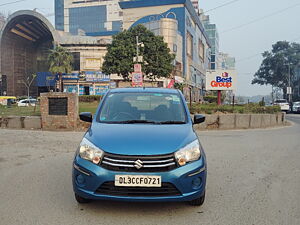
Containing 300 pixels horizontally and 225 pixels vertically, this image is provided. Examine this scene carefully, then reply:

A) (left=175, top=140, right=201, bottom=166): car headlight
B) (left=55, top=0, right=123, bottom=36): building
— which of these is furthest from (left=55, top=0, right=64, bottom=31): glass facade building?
(left=175, top=140, right=201, bottom=166): car headlight

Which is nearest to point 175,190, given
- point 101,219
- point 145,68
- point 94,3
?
point 101,219

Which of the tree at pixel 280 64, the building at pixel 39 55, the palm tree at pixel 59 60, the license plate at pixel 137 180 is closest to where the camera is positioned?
the license plate at pixel 137 180

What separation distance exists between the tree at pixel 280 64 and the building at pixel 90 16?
70608 millimetres

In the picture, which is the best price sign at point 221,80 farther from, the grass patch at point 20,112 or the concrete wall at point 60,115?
the grass patch at point 20,112

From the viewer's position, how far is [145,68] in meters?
35.3

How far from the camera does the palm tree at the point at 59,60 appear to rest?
49688 millimetres

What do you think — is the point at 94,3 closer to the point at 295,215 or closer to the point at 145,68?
the point at 145,68

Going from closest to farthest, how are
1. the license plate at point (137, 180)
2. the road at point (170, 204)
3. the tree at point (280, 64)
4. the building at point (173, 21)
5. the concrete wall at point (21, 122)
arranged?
the license plate at point (137, 180)
the road at point (170, 204)
the concrete wall at point (21, 122)
the building at point (173, 21)
the tree at point (280, 64)

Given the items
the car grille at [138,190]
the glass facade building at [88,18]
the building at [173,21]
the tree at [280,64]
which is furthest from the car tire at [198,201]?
the glass facade building at [88,18]

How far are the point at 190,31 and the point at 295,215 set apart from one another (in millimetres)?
65766

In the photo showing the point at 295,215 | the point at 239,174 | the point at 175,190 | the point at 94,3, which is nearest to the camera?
the point at 175,190

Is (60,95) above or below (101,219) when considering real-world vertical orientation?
above

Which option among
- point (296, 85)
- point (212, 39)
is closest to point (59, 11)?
point (212, 39)

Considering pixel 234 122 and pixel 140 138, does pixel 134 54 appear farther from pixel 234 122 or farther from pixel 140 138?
pixel 140 138
